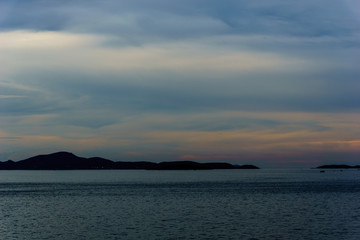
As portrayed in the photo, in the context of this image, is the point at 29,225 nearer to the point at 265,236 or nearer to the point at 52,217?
the point at 52,217

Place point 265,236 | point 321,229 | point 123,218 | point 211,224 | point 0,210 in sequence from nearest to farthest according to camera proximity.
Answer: point 265,236 < point 321,229 < point 211,224 < point 123,218 < point 0,210

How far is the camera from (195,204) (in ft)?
258

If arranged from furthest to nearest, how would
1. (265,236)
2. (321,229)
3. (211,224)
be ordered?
1. (211,224)
2. (321,229)
3. (265,236)

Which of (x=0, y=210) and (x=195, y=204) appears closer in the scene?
(x=0, y=210)

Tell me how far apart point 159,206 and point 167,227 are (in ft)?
81.3

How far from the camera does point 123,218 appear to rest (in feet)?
197

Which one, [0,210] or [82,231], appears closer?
[82,231]

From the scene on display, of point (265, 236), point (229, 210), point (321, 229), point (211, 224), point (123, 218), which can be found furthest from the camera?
point (229, 210)

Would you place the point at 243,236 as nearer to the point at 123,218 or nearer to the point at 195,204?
the point at 123,218

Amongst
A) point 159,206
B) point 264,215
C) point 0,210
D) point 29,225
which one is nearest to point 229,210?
point 264,215

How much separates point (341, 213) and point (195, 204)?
26021 millimetres

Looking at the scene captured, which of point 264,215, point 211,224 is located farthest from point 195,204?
point 211,224

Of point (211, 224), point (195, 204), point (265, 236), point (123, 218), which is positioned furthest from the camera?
point (195, 204)

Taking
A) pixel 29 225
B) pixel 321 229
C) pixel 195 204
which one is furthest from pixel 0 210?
pixel 321 229
